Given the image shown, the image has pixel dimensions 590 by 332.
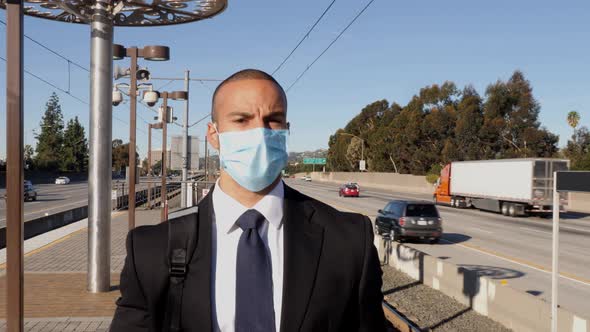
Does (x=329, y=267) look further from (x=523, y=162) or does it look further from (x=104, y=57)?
(x=523, y=162)

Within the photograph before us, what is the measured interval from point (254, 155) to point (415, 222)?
18.9m

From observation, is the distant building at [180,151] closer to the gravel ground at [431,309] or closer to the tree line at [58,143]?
the gravel ground at [431,309]

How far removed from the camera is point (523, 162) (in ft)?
113

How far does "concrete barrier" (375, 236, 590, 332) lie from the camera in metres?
7.81

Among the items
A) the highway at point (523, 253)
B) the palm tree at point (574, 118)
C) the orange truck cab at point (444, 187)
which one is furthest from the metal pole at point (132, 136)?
the palm tree at point (574, 118)

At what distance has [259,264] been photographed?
1996 mm

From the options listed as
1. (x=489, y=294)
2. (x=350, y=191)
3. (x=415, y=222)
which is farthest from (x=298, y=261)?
(x=350, y=191)

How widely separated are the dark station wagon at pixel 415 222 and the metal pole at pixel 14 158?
52.9ft

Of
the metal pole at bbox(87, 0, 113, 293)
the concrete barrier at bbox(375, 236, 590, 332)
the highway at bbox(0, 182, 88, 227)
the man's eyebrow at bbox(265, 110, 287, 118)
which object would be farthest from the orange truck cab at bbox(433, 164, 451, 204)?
the man's eyebrow at bbox(265, 110, 287, 118)

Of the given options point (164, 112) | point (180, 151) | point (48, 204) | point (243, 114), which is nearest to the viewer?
point (243, 114)

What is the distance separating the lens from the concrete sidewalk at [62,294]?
8062 millimetres

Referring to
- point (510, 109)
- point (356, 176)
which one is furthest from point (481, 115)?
point (356, 176)

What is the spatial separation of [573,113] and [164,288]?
2770 inches

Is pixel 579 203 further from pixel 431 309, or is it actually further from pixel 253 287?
pixel 253 287
